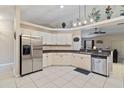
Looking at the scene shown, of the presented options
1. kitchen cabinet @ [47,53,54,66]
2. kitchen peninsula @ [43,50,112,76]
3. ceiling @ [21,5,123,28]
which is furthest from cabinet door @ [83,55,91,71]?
ceiling @ [21,5,123,28]

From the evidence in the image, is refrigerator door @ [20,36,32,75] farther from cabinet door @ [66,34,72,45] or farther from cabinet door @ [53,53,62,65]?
cabinet door @ [66,34,72,45]

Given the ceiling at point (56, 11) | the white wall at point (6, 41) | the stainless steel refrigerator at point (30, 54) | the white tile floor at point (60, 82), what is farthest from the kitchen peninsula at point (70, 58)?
the white wall at point (6, 41)

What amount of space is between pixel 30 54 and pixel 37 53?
0.42 metres

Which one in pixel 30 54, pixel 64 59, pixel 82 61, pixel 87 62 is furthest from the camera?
pixel 64 59

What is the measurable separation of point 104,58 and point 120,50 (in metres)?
5.96

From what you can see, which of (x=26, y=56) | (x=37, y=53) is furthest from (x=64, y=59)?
(x=26, y=56)

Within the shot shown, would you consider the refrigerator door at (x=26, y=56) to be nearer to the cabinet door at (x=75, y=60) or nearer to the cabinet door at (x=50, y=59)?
the cabinet door at (x=50, y=59)

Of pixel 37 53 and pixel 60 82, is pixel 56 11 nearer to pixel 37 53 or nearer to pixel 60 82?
pixel 37 53

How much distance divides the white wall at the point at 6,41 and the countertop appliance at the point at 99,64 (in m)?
4.67

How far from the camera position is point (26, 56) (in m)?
4.29

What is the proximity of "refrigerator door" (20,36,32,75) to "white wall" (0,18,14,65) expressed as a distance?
2.55 m

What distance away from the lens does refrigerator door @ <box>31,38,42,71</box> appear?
15.3 ft

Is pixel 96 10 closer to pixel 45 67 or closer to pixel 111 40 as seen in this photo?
pixel 45 67
